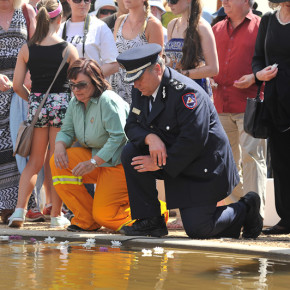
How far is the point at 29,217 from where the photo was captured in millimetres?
6891

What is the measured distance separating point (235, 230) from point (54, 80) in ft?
6.79

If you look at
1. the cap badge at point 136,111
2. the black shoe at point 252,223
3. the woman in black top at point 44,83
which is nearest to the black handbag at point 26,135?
the woman in black top at point 44,83

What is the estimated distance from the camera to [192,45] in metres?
6.14

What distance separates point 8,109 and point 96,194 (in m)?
1.48

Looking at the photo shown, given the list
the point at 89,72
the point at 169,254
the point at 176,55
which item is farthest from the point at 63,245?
the point at 176,55

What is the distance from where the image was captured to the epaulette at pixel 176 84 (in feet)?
17.1

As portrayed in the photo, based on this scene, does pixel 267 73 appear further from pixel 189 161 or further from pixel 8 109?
pixel 8 109

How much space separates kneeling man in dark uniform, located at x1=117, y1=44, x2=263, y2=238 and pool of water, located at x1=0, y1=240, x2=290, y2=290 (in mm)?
559

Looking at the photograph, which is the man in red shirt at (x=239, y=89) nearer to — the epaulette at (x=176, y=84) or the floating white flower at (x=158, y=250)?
the epaulette at (x=176, y=84)

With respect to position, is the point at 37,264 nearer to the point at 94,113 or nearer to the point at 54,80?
the point at 94,113

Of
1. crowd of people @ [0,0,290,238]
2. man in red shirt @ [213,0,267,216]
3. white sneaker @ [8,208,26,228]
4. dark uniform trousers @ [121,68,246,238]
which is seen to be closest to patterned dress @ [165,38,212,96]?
crowd of people @ [0,0,290,238]

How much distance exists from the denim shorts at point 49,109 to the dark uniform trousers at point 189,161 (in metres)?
1.18

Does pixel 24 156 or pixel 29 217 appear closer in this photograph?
pixel 24 156

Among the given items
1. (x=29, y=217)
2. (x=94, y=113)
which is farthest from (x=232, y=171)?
(x=29, y=217)
